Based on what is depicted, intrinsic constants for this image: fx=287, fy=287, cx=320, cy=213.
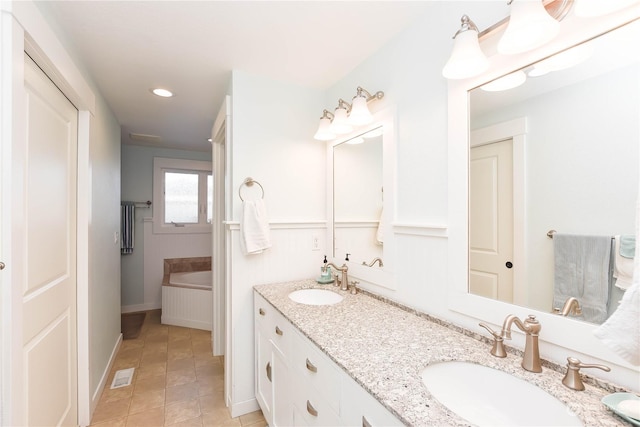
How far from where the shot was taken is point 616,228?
0.80 metres

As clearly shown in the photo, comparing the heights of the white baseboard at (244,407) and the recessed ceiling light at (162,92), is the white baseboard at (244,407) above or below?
below

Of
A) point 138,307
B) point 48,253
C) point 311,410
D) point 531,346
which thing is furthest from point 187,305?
point 531,346

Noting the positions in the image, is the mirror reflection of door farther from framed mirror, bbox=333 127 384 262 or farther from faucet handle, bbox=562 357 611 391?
framed mirror, bbox=333 127 384 262

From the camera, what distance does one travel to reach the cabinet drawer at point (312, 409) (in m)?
1.03

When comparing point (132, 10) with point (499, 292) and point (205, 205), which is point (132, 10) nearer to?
point (499, 292)

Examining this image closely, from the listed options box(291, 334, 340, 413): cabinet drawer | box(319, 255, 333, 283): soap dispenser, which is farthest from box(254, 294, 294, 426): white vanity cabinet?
box(319, 255, 333, 283): soap dispenser

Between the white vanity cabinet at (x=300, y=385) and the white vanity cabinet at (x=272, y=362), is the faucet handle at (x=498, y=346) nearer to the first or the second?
the white vanity cabinet at (x=300, y=385)

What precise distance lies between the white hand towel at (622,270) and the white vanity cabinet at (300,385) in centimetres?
72

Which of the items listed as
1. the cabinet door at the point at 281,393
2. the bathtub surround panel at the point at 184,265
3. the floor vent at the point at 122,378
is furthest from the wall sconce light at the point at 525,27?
the bathtub surround panel at the point at 184,265

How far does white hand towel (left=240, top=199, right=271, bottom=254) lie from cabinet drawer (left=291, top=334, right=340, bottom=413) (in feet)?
2.39

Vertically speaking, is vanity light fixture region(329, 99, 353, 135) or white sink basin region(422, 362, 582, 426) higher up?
vanity light fixture region(329, 99, 353, 135)

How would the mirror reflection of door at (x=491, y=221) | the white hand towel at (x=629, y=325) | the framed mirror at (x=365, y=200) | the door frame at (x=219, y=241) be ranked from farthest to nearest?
the door frame at (x=219, y=241)
the framed mirror at (x=365, y=200)
the mirror reflection of door at (x=491, y=221)
the white hand towel at (x=629, y=325)

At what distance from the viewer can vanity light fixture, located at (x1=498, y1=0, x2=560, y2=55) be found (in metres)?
0.85

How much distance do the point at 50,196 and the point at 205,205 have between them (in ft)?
9.89
